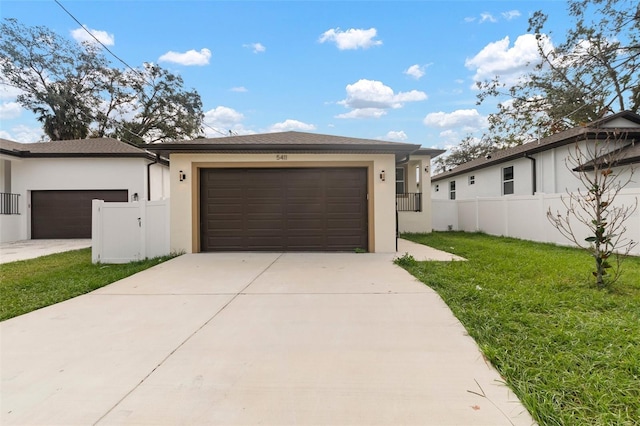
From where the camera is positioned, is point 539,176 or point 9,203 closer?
point 539,176

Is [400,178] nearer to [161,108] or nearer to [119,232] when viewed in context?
[119,232]

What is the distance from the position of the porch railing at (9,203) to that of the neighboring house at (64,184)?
0.10 ft

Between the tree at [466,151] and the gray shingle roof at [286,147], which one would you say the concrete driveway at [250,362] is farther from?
the tree at [466,151]

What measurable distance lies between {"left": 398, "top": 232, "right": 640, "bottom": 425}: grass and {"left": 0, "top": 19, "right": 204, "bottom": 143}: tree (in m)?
23.5

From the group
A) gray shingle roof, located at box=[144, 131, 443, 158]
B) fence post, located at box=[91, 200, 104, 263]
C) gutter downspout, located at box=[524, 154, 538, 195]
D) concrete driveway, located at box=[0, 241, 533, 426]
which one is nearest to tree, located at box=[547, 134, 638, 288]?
gutter downspout, located at box=[524, 154, 538, 195]

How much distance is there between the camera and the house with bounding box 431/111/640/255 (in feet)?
30.9

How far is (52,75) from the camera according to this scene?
23.3 meters

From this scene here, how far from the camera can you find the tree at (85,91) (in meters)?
22.0

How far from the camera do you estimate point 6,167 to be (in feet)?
45.3

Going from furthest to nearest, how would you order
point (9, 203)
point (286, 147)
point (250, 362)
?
1. point (9, 203)
2. point (286, 147)
3. point (250, 362)

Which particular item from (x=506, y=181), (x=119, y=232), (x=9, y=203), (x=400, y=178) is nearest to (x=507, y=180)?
(x=506, y=181)

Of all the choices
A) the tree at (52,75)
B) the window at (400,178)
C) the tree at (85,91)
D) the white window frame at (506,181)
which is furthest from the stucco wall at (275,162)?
the tree at (52,75)

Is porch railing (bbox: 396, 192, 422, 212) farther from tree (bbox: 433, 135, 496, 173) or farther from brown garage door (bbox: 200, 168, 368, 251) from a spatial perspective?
tree (bbox: 433, 135, 496, 173)

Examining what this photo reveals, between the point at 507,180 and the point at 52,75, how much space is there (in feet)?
99.6
